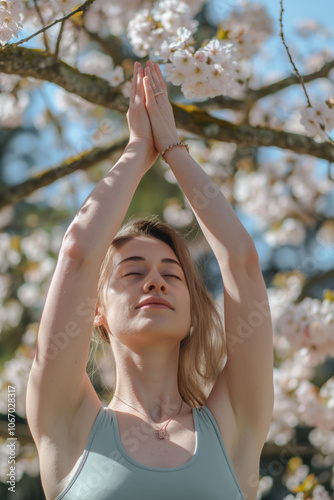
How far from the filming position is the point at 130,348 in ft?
4.93

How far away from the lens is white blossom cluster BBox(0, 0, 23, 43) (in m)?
1.64

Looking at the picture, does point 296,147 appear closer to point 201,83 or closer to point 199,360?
point 201,83

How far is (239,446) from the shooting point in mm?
1434

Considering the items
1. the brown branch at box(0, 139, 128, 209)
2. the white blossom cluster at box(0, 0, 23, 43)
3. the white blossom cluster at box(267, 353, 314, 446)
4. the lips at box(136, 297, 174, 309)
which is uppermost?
the white blossom cluster at box(0, 0, 23, 43)

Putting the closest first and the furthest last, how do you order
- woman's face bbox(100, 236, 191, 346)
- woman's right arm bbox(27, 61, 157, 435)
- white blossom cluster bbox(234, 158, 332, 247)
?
woman's right arm bbox(27, 61, 157, 435) → woman's face bbox(100, 236, 191, 346) → white blossom cluster bbox(234, 158, 332, 247)

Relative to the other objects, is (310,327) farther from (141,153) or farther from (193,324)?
(141,153)

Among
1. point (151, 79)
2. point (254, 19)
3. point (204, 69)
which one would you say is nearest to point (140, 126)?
point (151, 79)

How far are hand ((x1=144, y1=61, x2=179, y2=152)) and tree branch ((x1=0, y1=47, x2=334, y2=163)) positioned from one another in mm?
324

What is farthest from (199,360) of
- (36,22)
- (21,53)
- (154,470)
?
(36,22)

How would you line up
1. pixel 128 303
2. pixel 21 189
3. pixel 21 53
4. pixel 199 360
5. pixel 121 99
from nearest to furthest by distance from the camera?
pixel 128 303 → pixel 199 360 → pixel 21 53 → pixel 121 99 → pixel 21 189

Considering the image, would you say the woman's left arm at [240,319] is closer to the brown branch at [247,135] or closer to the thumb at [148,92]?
the thumb at [148,92]

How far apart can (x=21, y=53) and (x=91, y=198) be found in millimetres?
734

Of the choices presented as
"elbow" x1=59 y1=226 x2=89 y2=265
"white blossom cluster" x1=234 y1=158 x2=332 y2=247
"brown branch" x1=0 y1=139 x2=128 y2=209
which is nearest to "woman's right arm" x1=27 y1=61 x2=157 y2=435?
"elbow" x1=59 y1=226 x2=89 y2=265

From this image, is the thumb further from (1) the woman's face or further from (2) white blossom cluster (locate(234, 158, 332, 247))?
(2) white blossom cluster (locate(234, 158, 332, 247))
